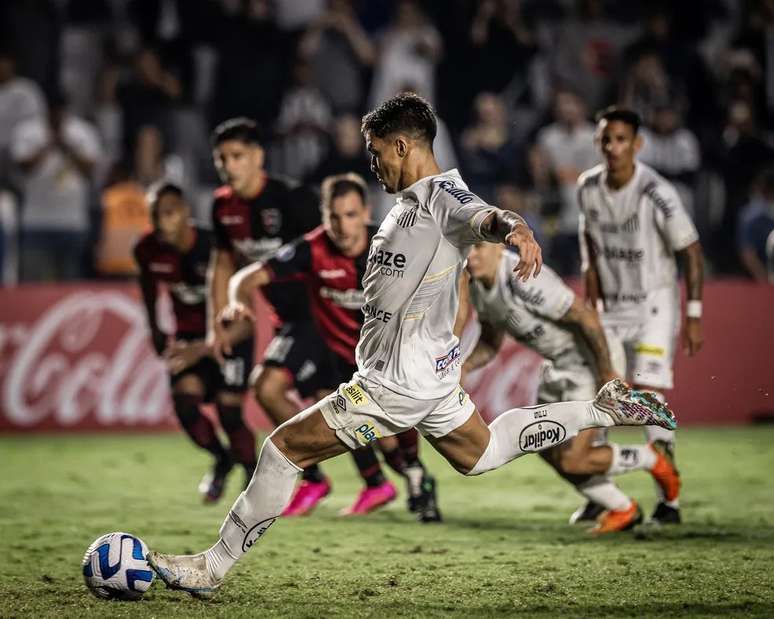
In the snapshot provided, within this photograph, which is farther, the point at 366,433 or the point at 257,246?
the point at 257,246

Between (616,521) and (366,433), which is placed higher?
(366,433)

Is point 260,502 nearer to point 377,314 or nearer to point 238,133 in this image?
point 377,314

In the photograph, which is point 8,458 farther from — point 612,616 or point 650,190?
point 612,616

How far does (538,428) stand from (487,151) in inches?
326

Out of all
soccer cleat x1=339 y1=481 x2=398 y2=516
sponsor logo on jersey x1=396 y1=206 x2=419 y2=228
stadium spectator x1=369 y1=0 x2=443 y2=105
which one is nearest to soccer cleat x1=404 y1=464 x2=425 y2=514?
soccer cleat x1=339 y1=481 x2=398 y2=516

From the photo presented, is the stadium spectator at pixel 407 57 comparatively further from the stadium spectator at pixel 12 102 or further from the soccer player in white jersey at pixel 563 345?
the soccer player in white jersey at pixel 563 345

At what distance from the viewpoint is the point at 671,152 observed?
46.8 feet

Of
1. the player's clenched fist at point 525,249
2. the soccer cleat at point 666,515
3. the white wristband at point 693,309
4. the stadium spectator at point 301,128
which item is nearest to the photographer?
the player's clenched fist at point 525,249

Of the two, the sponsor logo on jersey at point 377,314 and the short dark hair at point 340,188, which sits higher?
the short dark hair at point 340,188

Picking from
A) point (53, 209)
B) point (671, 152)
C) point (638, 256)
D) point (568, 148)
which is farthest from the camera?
point (671, 152)

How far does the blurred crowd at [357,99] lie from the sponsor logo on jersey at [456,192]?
26.5 feet

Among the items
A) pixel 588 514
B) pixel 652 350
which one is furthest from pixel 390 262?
pixel 588 514

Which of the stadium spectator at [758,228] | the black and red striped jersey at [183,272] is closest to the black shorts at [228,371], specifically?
the black and red striped jersey at [183,272]

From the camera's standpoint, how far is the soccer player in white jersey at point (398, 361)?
210 inches
